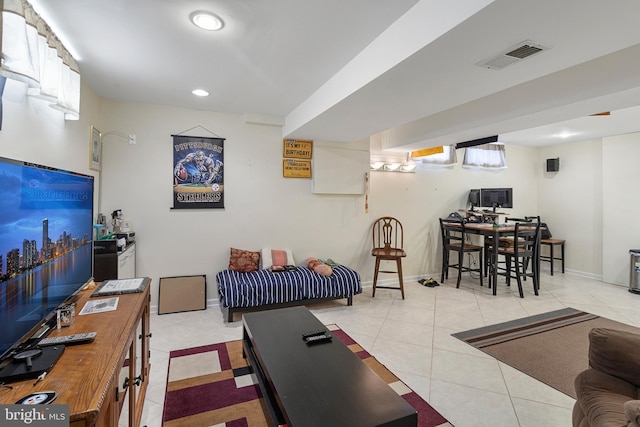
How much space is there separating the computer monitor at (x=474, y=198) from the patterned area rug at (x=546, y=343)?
7.49 ft

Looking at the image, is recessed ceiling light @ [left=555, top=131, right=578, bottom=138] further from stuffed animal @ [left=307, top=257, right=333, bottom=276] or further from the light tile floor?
stuffed animal @ [left=307, top=257, right=333, bottom=276]

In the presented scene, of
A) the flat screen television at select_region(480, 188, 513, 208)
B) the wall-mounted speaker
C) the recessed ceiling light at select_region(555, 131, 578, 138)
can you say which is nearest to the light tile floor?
the flat screen television at select_region(480, 188, 513, 208)

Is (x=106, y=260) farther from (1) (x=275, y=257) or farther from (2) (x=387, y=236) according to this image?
(2) (x=387, y=236)

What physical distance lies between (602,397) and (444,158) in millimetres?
4535

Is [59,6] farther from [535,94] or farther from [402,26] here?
[535,94]

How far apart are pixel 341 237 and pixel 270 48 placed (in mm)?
2893

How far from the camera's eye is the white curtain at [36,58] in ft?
4.76

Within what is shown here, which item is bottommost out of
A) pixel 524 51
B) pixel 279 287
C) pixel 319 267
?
pixel 279 287

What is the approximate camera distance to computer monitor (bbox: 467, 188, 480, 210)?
5.48m

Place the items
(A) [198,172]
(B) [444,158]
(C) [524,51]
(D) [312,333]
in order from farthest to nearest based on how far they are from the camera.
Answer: (B) [444,158] → (A) [198,172] → (D) [312,333] → (C) [524,51]

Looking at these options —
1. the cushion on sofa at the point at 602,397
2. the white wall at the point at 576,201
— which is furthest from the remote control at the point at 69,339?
the white wall at the point at 576,201

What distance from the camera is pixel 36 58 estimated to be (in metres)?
1.59

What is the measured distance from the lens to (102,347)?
3.99 feet

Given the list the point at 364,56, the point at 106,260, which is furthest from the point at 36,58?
the point at 364,56
